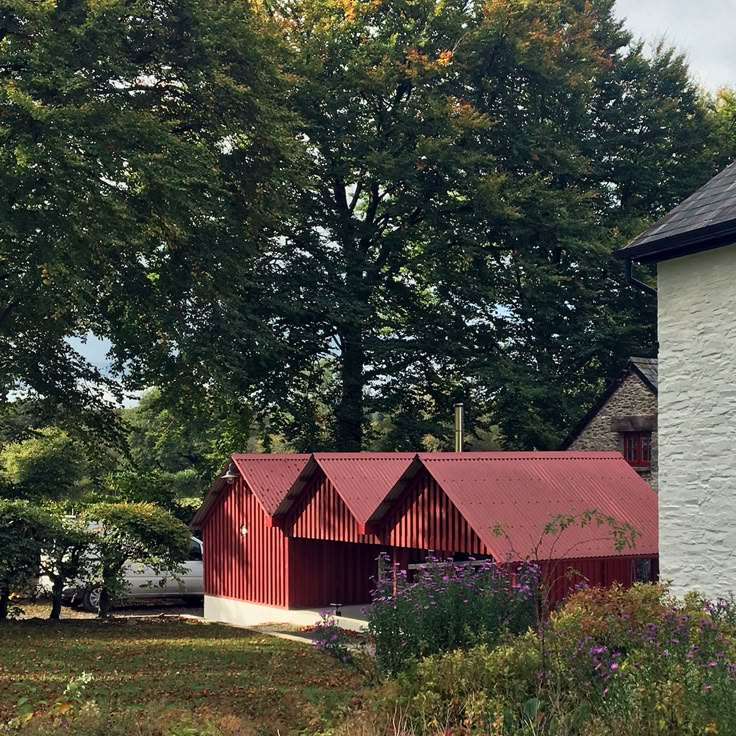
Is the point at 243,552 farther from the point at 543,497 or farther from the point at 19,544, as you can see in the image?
the point at 543,497

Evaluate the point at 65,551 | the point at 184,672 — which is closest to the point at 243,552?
the point at 65,551

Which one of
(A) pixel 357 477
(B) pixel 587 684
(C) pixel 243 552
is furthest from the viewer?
(C) pixel 243 552

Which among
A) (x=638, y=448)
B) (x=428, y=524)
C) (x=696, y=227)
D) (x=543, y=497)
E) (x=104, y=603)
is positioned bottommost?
(x=104, y=603)

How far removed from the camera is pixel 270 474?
27.2 metres

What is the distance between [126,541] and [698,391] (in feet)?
44.2

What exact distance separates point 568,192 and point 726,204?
69.0 feet

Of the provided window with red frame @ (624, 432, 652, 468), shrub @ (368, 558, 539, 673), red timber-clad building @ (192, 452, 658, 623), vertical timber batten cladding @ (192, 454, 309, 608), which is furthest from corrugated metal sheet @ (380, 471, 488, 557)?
window with red frame @ (624, 432, 652, 468)

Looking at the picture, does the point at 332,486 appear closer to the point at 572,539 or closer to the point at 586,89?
the point at 572,539

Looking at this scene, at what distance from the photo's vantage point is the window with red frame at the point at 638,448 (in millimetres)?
27550

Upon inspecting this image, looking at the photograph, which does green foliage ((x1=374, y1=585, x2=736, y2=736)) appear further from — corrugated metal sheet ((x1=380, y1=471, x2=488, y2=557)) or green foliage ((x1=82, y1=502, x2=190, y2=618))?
Answer: green foliage ((x1=82, y1=502, x2=190, y2=618))

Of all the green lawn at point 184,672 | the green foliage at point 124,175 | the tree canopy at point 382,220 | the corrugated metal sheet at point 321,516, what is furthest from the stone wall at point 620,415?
the green lawn at point 184,672

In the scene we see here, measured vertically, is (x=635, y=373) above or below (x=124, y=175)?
below

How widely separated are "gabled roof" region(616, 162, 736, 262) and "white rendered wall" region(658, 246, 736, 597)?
8.3 inches

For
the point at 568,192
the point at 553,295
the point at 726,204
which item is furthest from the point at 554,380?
the point at 726,204
